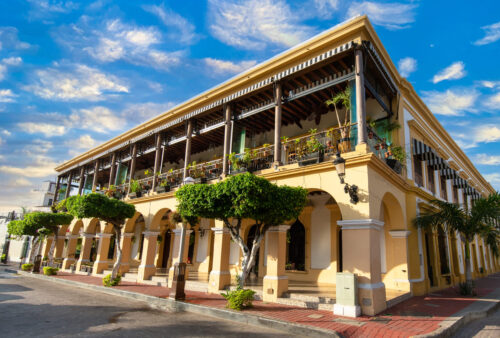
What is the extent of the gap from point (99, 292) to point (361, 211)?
973cm

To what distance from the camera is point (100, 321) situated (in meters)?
6.70

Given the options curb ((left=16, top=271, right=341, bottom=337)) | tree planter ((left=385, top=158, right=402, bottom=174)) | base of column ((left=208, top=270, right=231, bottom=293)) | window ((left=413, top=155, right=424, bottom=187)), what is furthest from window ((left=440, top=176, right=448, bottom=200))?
curb ((left=16, top=271, right=341, bottom=337))

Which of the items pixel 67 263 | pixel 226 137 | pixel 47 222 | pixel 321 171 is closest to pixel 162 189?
pixel 226 137

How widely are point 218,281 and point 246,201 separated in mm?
4019

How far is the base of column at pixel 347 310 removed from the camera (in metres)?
7.15

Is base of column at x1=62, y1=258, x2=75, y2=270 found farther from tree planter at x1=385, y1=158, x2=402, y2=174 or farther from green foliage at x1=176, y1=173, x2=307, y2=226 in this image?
tree planter at x1=385, y1=158, x2=402, y2=174

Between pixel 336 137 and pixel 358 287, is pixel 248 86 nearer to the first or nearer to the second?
pixel 336 137

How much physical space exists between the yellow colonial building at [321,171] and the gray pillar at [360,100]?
1.3 inches

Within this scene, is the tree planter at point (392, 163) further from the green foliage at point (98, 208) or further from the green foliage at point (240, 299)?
the green foliage at point (98, 208)

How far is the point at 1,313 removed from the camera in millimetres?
7070

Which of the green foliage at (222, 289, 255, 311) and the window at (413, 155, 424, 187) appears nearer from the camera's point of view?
the green foliage at (222, 289, 255, 311)

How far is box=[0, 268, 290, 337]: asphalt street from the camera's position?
5801 millimetres

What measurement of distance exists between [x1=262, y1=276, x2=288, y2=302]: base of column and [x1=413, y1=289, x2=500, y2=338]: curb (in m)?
4.03

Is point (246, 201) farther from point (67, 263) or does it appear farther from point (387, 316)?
point (67, 263)
